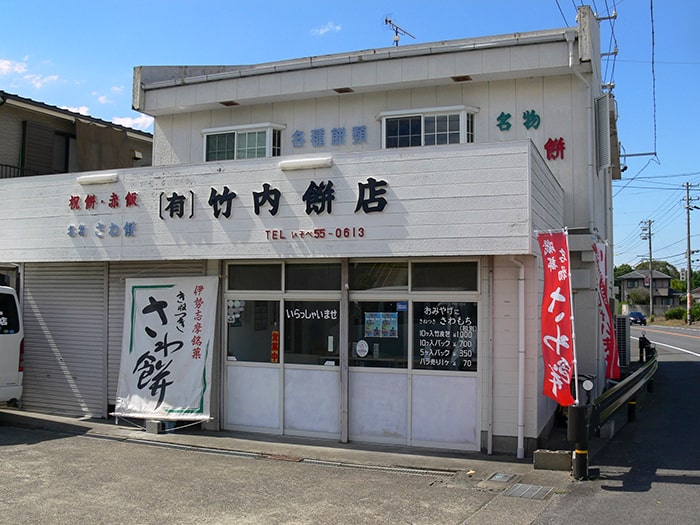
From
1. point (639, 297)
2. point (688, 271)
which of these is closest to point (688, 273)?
point (688, 271)

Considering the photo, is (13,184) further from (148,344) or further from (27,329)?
(148,344)

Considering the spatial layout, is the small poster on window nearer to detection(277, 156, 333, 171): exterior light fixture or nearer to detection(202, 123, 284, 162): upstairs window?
detection(277, 156, 333, 171): exterior light fixture

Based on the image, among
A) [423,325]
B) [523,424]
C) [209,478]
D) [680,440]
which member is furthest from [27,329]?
[680,440]

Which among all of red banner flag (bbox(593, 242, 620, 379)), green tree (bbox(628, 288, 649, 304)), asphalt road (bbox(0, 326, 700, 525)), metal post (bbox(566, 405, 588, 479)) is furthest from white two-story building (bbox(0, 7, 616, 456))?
green tree (bbox(628, 288, 649, 304))

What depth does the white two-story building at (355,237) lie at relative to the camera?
8.77 m

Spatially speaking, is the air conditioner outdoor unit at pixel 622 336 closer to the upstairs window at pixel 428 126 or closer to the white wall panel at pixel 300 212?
the upstairs window at pixel 428 126

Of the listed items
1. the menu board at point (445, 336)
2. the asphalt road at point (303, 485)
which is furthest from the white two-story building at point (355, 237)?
the asphalt road at point (303, 485)

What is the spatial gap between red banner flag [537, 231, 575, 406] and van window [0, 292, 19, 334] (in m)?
8.99

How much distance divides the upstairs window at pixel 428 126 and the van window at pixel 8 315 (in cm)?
748

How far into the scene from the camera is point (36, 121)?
16094 mm

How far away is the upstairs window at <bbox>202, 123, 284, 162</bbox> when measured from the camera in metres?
13.2

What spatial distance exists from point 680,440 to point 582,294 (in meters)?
3.33

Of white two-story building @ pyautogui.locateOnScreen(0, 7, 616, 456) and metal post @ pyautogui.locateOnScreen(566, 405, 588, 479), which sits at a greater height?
white two-story building @ pyautogui.locateOnScreen(0, 7, 616, 456)

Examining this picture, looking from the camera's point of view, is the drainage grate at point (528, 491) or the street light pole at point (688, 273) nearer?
the drainage grate at point (528, 491)
